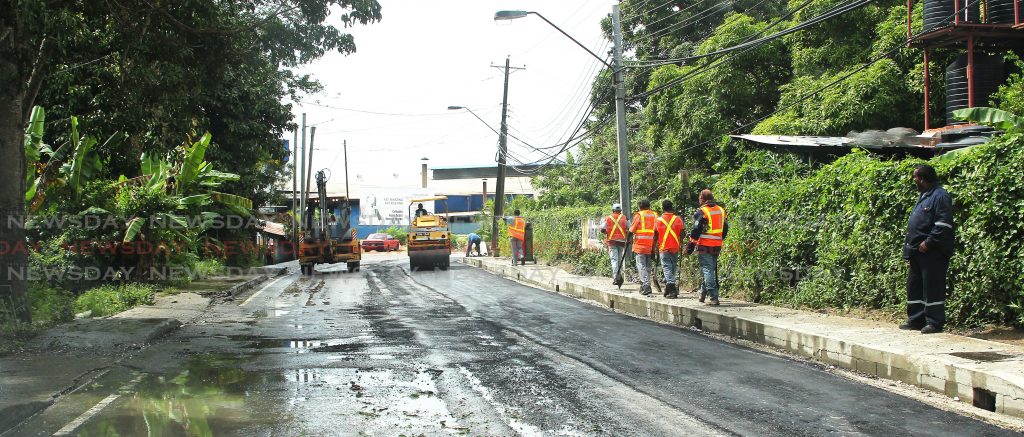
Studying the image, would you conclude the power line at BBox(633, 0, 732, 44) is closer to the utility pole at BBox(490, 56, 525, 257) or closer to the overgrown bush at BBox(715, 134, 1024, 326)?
the utility pole at BBox(490, 56, 525, 257)

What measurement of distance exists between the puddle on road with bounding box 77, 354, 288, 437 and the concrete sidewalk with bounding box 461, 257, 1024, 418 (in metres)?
5.57

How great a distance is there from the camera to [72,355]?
9.01 meters

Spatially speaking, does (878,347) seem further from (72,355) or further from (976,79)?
(976,79)

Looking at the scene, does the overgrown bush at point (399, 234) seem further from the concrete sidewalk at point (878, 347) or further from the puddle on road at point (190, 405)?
the puddle on road at point (190, 405)

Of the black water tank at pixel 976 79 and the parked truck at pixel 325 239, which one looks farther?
the parked truck at pixel 325 239

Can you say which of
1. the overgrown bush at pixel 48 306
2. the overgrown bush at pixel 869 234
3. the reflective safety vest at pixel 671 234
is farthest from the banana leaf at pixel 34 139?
the overgrown bush at pixel 869 234

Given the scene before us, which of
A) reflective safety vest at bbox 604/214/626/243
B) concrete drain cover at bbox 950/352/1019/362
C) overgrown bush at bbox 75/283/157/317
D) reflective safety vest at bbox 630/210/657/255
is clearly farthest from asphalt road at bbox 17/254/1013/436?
reflective safety vest at bbox 604/214/626/243

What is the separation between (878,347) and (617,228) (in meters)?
10.1

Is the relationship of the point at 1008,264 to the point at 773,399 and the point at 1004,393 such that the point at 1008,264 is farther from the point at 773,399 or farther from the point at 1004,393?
the point at 773,399

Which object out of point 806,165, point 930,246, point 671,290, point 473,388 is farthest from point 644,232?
point 473,388

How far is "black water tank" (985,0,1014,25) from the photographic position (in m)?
17.8

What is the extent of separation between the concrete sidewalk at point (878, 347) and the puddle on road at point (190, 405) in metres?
5.57

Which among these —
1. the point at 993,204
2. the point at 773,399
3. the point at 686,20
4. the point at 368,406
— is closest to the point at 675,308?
the point at 993,204

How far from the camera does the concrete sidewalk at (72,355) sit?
6535 mm
